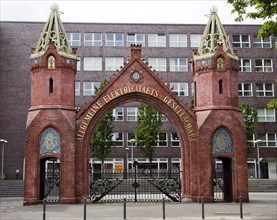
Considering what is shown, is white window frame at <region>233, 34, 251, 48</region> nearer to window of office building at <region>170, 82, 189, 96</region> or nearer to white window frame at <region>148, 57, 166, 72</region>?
window of office building at <region>170, 82, 189, 96</region>

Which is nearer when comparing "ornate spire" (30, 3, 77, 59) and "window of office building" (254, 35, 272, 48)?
"ornate spire" (30, 3, 77, 59)

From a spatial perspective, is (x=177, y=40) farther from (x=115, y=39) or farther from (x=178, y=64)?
(x=115, y=39)

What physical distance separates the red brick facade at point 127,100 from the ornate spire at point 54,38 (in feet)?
1.73

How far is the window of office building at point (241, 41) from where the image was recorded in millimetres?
59906

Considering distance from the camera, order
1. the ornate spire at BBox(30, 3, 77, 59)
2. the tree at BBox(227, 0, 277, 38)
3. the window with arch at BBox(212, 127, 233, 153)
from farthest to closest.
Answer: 1. the ornate spire at BBox(30, 3, 77, 59)
2. the window with arch at BBox(212, 127, 233, 153)
3. the tree at BBox(227, 0, 277, 38)

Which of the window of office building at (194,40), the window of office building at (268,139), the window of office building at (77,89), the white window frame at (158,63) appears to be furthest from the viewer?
the window of office building at (194,40)

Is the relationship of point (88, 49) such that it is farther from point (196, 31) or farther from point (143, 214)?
point (143, 214)

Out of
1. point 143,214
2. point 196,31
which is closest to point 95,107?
point 143,214

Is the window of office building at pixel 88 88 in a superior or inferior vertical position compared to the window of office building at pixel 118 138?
superior

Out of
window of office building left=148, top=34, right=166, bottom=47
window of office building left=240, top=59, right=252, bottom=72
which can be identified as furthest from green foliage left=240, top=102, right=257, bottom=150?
window of office building left=148, top=34, right=166, bottom=47

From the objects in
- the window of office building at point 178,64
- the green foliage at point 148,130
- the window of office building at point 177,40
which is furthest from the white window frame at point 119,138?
the window of office building at point 177,40

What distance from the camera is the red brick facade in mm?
26656

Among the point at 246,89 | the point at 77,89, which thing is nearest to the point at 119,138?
the point at 77,89

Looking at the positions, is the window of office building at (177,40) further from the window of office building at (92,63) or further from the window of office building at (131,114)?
the window of office building at (131,114)
